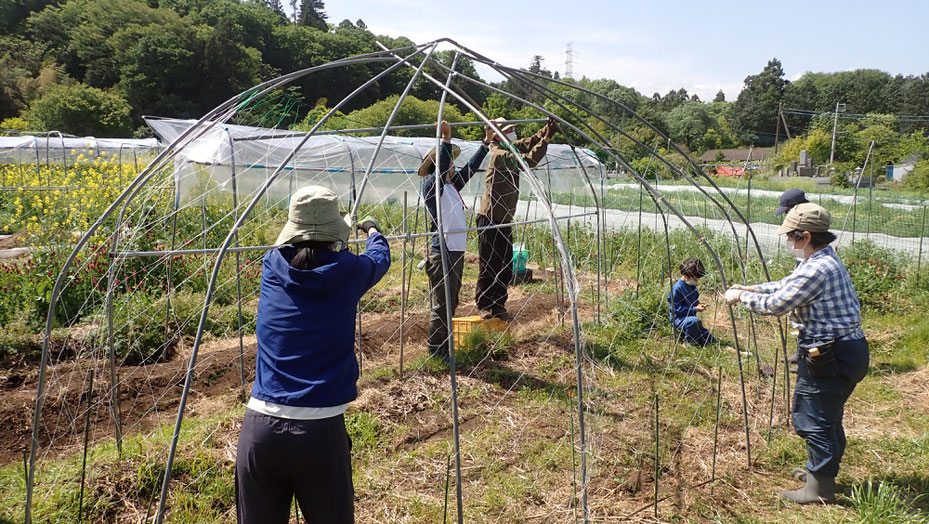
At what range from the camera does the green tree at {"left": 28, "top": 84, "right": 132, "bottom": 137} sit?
25.8m

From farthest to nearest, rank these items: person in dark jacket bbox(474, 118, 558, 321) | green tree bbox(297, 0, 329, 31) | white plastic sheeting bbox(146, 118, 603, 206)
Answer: green tree bbox(297, 0, 329, 31), white plastic sheeting bbox(146, 118, 603, 206), person in dark jacket bbox(474, 118, 558, 321)

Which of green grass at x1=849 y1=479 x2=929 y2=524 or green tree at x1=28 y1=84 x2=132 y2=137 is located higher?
green tree at x1=28 y1=84 x2=132 y2=137

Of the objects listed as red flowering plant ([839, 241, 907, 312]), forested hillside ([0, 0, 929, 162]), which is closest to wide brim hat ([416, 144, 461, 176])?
red flowering plant ([839, 241, 907, 312])

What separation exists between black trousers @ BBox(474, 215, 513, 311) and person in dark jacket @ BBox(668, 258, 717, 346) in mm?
1647

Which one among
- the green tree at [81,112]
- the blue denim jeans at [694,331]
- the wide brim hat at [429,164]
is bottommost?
the blue denim jeans at [694,331]

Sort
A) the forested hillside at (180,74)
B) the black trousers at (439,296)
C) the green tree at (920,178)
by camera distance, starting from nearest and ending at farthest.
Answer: the black trousers at (439,296) < the green tree at (920,178) < the forested hillside at (180,74)

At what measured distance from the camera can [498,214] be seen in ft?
17.6

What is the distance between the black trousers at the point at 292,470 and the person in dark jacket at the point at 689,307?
4212mm

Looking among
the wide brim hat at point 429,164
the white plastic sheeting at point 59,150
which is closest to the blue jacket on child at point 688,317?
the wide brim hat at point 429,164

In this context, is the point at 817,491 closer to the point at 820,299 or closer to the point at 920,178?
the point at 820,299

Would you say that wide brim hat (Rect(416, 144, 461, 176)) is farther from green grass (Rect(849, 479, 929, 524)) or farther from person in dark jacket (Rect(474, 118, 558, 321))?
green grass (Rect(849, 479, 929, 524))

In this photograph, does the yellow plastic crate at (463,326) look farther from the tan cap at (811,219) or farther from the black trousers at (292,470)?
the black trousers at (292,470)

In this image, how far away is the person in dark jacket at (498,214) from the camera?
5.15 metres

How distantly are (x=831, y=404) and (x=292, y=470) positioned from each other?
2.75 meters
